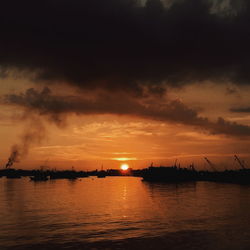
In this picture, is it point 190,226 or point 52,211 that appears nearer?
point 190,226

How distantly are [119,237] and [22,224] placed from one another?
21.5 metres

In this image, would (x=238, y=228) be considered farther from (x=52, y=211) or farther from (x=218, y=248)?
(x=52, y=211)

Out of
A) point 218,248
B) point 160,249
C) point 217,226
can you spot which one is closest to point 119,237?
point 160,249

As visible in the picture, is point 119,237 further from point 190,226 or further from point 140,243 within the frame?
point 190,226

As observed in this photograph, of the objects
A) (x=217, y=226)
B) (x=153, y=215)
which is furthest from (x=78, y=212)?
(x=217, y=226)

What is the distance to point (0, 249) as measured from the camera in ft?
138

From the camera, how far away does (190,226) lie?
5675cm

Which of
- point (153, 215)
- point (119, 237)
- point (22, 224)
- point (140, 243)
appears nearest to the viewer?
point (140, 243)

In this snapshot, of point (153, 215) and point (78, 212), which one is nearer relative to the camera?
point (153, 215)

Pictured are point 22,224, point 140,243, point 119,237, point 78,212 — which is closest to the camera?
point 140,243

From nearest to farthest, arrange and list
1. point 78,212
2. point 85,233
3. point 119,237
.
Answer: point 119,237, point 85,233, point 78,212

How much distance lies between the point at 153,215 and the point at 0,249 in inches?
1469

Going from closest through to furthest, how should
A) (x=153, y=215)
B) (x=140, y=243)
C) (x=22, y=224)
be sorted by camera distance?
(x=140, y=243)
(x=22, y=224)
(x=153, y=215)

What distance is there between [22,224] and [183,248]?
32084 millimetres
